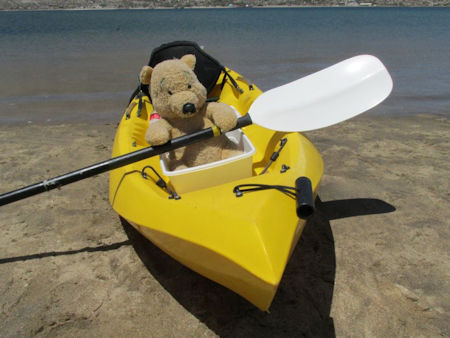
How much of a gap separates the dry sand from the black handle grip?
658 millimetres

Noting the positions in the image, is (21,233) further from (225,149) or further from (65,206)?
(225,149)

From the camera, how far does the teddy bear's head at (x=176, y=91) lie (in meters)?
2.14

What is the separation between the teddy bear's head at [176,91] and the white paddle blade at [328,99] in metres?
0.45

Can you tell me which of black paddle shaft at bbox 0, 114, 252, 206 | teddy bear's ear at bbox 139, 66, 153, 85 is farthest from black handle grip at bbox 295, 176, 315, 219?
teddy bear's ear at bbox 139, 66, 153, 85

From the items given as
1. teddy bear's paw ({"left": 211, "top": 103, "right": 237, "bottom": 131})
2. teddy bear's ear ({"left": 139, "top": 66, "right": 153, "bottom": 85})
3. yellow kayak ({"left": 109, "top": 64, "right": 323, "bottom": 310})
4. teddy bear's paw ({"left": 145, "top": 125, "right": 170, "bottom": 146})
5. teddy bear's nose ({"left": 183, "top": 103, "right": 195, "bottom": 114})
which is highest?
teddy bear's ear ({"left": 139, "top": 66, "right": 153, "bottom": 85})

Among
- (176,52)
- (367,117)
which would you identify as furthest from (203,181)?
(367,117)

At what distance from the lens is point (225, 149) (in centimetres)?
238

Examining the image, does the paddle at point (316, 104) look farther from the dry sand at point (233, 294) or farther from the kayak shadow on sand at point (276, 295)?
the kayak shadow on sand at point (276, 295)

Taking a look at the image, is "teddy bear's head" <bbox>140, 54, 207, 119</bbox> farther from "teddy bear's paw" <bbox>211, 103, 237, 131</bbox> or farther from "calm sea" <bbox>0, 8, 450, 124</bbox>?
"calm sea" <bbox>0, 8, 450, 124</bbox>

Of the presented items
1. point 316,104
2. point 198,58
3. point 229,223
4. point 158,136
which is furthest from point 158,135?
point 198,58

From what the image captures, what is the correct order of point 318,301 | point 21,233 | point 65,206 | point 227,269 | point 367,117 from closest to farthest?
point 227,269, point 318,301, point 21,233, point 65,206, point 367,117

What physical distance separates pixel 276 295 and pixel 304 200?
737 millimetres

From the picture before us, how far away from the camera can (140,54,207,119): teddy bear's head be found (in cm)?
214

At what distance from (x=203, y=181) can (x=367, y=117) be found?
435 centimetres
